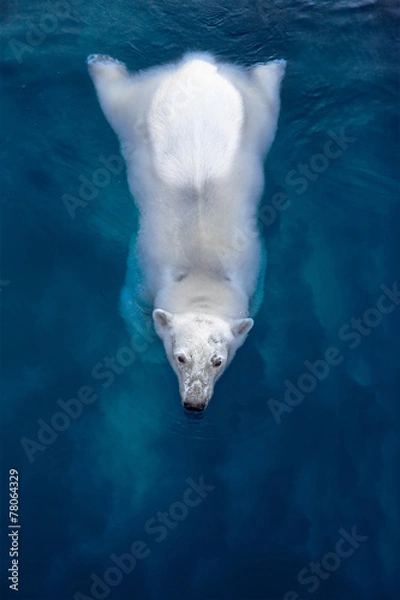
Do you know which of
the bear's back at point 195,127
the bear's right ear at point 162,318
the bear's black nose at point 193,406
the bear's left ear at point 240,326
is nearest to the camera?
the bear's black nose at point 193,406

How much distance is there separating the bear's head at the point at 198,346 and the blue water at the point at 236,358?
1.60ft

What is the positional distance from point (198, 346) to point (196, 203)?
1.41m

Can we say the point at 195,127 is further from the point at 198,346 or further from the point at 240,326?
the point at 198,346

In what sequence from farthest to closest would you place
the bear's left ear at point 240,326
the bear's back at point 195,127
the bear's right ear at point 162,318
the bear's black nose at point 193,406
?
the bear's back at point 195,127
the bear's left ear at point 240,326
the bear's right ear at point 162,318
the bear's black nose at point 193,406

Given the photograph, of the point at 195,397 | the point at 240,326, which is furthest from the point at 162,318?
the point at 195,397

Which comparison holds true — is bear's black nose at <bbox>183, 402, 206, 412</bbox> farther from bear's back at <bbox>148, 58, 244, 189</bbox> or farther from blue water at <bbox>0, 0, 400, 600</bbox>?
bear's back at <bbox>148, 58, 244, 189</bbox>

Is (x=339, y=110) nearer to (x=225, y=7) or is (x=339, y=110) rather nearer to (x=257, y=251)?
(x=225, y=7)

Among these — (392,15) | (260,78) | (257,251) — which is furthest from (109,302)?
(392,15)

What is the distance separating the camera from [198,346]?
6098mm

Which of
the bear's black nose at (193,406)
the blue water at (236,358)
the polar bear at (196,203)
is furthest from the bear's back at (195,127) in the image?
the bear's black nose at (193,406)

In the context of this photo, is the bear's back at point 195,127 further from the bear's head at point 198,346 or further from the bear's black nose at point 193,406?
the bear's black nose at point 193,406

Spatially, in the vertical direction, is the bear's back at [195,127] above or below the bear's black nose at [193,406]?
above

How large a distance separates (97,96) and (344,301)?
3729 mm

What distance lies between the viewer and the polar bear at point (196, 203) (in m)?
6.32
